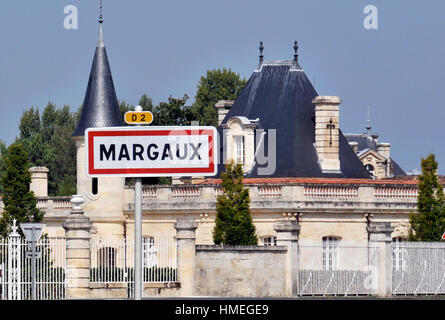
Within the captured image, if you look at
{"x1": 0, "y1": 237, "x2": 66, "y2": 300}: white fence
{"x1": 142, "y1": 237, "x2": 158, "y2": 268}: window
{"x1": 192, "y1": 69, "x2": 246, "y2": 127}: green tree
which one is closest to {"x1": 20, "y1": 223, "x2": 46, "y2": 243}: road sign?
{"x1": 0, "y1": 237, "x2": 66, "y2": 300}: white fence

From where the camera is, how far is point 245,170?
5172 cm

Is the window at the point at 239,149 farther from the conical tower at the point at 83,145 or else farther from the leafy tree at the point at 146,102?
the leafy tree at the point at 146,102

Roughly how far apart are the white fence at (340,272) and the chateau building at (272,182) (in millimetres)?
8399

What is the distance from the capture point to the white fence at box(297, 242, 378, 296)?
3744 centimetres

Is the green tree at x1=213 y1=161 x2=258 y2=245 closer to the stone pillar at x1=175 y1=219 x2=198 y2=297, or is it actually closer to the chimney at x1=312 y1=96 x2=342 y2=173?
the stone pillar at x1=175 y1=219 x2=198 y2=297

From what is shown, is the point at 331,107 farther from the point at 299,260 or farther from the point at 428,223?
the point at 299,260

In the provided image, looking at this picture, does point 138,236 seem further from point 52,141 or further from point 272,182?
point 52,141

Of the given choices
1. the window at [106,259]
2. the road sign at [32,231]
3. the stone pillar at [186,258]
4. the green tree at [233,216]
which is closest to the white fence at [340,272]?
the stone pillar at [186,258]

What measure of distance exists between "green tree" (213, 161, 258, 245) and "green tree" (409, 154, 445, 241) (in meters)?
5.73

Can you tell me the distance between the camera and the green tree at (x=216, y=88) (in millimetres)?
93125

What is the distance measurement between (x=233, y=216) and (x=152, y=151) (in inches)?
1324

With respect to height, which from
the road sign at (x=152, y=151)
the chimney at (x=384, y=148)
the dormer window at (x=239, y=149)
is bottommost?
the road sign at (x=152, y=151)
